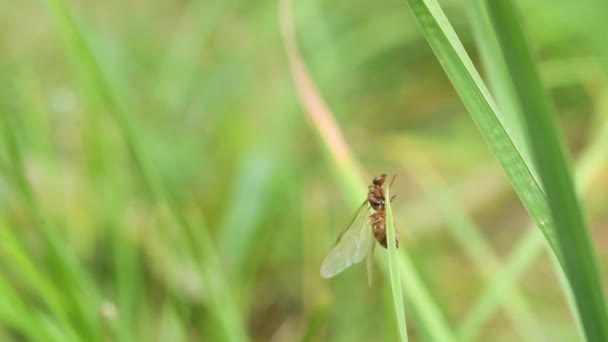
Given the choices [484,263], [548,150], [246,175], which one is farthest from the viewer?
[246,175]

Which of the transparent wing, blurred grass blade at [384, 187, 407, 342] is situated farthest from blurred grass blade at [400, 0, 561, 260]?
the transparent wing

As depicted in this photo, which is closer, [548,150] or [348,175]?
[548,150]

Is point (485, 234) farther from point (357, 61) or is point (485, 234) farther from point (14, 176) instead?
point (14, 176)

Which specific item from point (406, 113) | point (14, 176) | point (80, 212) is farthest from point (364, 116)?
point (14, 176)

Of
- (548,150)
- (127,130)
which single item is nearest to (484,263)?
(127,130)

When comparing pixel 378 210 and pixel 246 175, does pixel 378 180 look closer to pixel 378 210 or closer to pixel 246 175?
pixel 378 210

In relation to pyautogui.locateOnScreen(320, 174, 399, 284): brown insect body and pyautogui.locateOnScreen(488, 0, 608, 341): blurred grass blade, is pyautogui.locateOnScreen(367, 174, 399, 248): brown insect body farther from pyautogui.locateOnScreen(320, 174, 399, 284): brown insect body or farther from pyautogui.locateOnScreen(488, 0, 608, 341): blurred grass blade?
pyautogui.locateOnScreen(488, 0, 608, 341): blurred grass blade
